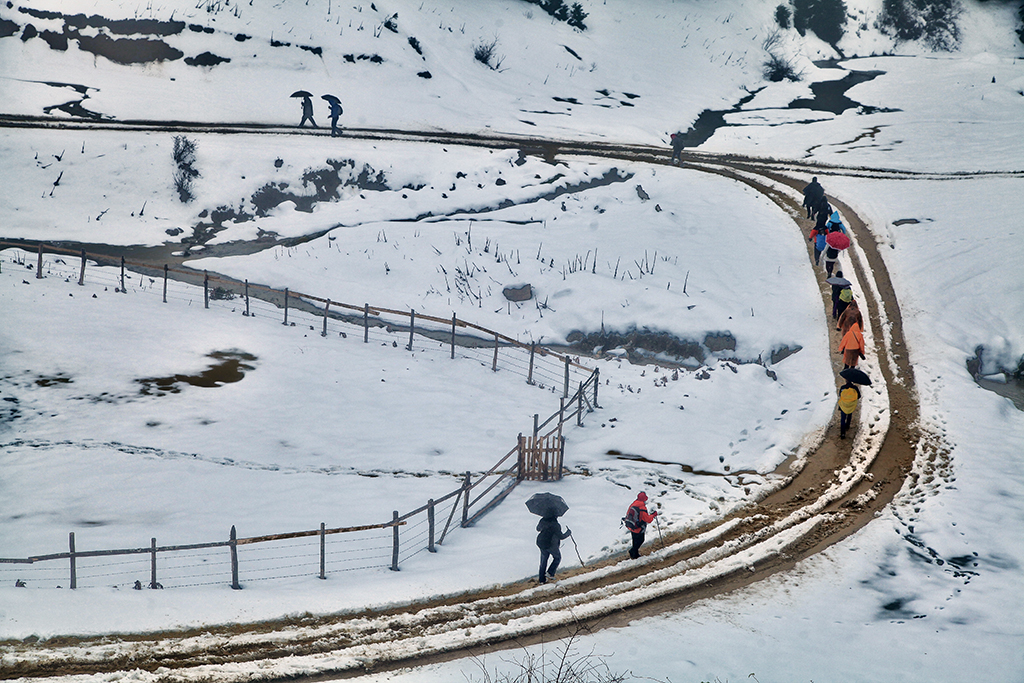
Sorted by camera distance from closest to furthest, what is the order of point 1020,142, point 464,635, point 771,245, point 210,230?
point 464,635
point 771,245
point 210,230
point 1020,142

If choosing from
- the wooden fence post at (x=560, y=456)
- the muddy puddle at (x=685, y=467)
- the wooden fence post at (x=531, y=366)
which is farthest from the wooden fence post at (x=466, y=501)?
the wooden fence post at (x=531, y=366)

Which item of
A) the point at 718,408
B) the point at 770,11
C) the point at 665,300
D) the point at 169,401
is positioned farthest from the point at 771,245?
the point at 770,11

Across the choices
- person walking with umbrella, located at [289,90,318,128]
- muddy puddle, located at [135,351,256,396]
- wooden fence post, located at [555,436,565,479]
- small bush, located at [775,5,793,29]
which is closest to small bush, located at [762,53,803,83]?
small bush, located at [775,5,793,29]

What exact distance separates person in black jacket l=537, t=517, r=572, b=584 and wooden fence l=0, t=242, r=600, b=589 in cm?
200

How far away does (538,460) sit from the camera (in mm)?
16922

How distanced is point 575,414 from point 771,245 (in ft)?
36.6

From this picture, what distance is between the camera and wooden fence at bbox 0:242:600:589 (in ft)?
42.8

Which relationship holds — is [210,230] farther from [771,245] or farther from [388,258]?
[771,245]

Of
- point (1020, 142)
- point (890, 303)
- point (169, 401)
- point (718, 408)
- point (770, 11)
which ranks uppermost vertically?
point (770, 11)

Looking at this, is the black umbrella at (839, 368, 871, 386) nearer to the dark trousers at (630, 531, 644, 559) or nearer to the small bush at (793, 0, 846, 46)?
the dark trousers at (630, 531, 644, 559)

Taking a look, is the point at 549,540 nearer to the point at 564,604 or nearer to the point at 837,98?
the point at 564,604

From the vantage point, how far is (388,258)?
91.9ft

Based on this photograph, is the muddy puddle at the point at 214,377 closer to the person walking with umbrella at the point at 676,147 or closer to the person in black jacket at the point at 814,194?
the person in black jacket at the point at 814,194

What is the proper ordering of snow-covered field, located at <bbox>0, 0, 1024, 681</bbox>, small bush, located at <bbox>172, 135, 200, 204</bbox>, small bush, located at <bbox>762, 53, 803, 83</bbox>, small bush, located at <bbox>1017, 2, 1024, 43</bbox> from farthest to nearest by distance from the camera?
small bush, located at <bbox>1017, 2, 1024, 43</bbox>
small bush, located at <bbox>762, 53, 803, 83</bbox>
small bush, located at <bbox>172, 135, 200, 204</bbox>
snow-covered field, located at <bbox>0, 0, 1024, 681</bbox>
